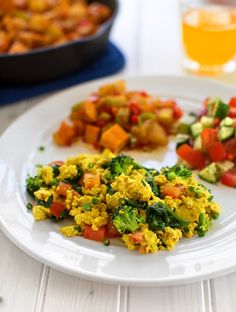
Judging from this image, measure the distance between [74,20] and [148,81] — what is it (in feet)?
2.46

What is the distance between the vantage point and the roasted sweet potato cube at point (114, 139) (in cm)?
275

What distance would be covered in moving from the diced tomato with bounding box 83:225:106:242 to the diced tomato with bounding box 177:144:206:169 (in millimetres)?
656

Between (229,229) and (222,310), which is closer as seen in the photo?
(222,310)

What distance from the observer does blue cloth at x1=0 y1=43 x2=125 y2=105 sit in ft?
10.6

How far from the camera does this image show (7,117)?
3.16 meters

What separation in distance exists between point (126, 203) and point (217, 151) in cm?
63

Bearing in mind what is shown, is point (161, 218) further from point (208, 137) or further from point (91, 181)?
point (208, 137)

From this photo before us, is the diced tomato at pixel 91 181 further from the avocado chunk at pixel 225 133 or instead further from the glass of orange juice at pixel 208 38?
the glass of orange juice at pixel 208 38

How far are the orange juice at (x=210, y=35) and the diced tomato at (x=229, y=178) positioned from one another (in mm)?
1080

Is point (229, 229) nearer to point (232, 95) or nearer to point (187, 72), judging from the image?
point (232, 95)

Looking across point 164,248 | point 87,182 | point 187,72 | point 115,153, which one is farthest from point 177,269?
point 187,72

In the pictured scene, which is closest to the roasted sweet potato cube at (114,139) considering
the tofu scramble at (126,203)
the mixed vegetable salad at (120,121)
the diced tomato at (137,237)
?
the mixed vegetable salad at (120,121)

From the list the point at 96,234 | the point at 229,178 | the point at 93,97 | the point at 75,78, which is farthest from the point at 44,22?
the point at 96,234

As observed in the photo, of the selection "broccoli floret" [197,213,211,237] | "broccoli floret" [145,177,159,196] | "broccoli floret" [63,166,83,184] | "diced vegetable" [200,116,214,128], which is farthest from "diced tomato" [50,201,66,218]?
"diced vegetable" [200,116,214,128]
